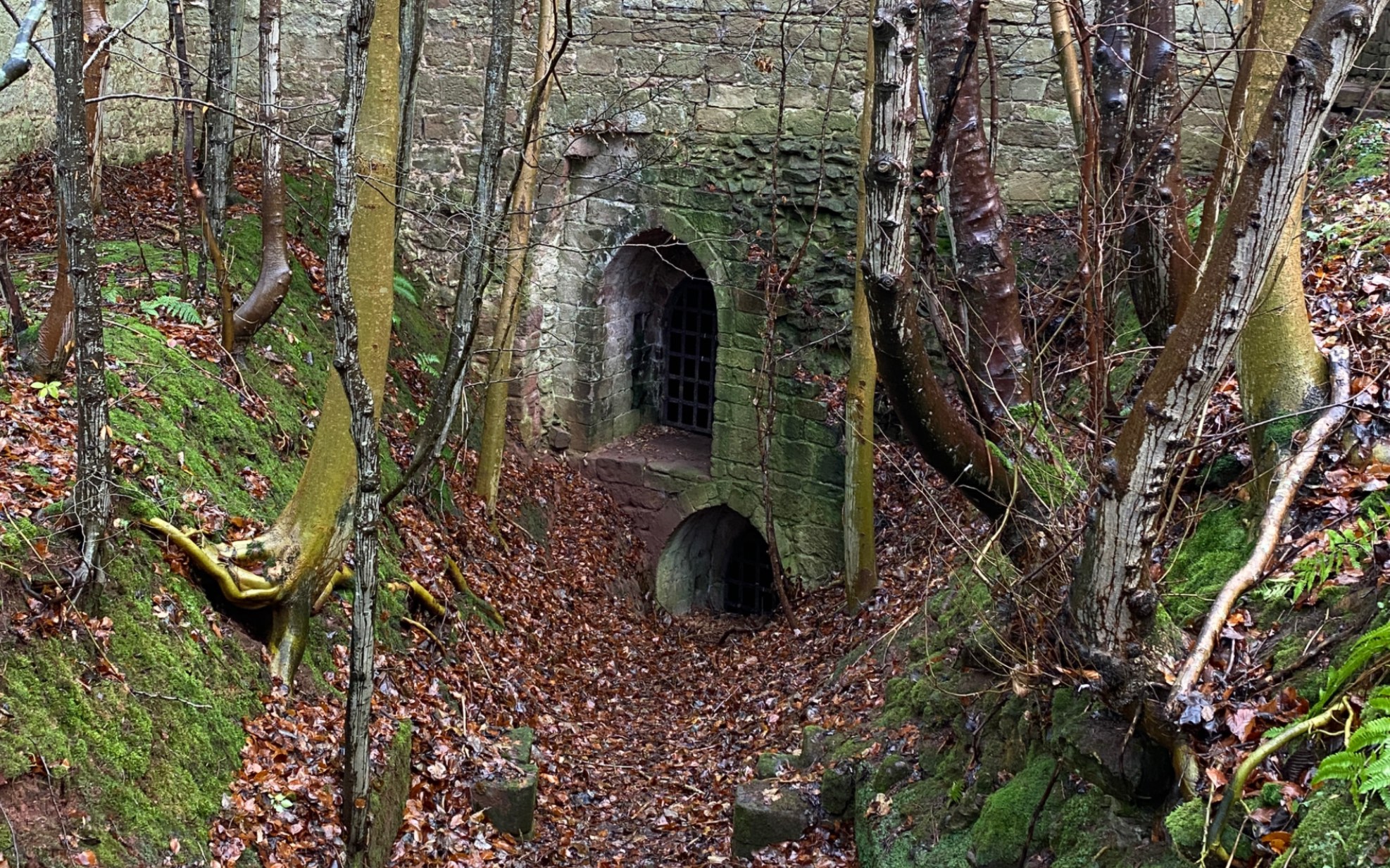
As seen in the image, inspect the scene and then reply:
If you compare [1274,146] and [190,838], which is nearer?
[1274,146]

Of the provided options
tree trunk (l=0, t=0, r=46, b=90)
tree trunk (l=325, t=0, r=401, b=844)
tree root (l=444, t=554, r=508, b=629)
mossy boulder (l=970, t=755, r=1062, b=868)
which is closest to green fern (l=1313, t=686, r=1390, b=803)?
mossy boulder (l=970, t=755, r=1062, b=868)

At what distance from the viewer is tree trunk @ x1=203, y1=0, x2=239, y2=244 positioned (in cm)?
754

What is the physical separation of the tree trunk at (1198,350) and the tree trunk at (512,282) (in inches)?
177

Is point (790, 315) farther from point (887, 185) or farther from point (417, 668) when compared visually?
point (887, 185)

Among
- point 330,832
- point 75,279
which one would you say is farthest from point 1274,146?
point 330,832

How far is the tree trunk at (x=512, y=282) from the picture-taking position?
809 cm

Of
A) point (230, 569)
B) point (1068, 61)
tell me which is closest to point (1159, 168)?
point (1068, 61)

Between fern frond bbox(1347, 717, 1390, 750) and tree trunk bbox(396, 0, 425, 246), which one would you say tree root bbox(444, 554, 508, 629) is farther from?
fern frond bbox(1347, 717, 1390, 750)

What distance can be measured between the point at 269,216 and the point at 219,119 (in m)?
0.81

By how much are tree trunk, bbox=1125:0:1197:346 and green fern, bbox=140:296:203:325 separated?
230 inches

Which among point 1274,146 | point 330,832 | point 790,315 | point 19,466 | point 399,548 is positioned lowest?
point 330,832

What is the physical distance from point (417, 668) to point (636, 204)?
17.8 ft

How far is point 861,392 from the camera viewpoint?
828 centimetres

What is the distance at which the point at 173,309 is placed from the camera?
750cm
